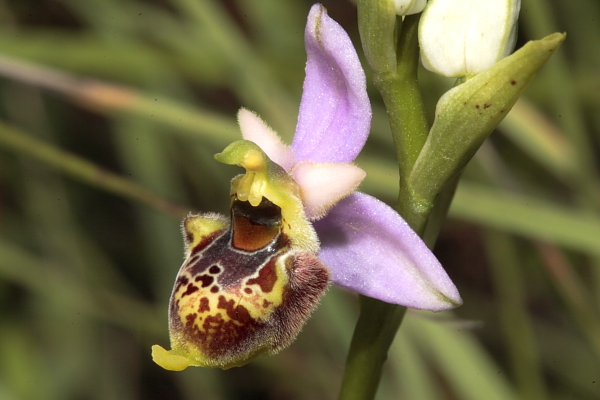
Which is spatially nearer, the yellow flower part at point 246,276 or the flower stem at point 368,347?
the yellow flower part at point 246,276

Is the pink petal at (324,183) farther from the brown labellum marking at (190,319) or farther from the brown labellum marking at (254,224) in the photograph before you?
the brown labellum marking at (190,319)

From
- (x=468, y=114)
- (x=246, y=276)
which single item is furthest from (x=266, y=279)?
(x=468, y=114)

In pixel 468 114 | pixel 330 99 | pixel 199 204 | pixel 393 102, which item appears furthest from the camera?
pixel 199 204

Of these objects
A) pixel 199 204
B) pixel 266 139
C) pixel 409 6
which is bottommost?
pixel 199 204

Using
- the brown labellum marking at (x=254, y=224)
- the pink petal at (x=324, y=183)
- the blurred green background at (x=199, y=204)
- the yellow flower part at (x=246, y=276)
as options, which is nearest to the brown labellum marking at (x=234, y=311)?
the yellow flower part at (x=246, y=276)

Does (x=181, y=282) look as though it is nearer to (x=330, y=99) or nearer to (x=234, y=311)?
(x=234, y=311)

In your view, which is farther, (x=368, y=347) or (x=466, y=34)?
(x=368, y=347)

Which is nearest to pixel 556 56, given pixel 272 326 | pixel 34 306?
pixel 272 326
